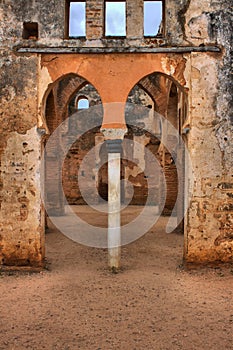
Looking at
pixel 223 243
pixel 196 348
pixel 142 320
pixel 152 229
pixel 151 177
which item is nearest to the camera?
pixel 196 348

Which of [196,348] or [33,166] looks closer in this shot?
[196,348]

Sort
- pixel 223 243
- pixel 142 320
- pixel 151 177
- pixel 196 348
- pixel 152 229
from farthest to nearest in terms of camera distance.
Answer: pixel 151 177
pixel 152 229
pixel 223 243
pixel 142 320
pixel 196 348

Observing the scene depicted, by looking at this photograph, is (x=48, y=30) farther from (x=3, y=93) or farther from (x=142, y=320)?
(x=142, y=320)

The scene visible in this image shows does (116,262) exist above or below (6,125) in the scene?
below

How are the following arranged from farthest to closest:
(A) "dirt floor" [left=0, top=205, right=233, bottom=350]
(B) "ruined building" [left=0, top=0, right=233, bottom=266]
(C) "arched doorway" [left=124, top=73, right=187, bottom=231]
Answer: (C) "arched doorway" [left=124, top=73, right=187, bottom=231]
(B) "ruined building" [left=0, top=0, right=233, bottom=266]
(A) "dirt floor" [left=0, top=205, right=233, bottom=350]

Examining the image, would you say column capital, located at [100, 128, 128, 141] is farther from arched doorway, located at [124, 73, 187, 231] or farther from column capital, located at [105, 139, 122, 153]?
arched doorway, located at [124, 73, 187, 231]

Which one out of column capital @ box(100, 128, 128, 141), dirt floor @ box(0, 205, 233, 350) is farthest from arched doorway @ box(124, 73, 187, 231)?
dirt floor @ box(0, 205, 233, 350)

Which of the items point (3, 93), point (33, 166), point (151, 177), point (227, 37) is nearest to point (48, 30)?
point (3, 93)

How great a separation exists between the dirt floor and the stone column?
0.35m

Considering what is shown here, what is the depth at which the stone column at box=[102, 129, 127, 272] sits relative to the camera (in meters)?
6.84

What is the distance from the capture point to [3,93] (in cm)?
668

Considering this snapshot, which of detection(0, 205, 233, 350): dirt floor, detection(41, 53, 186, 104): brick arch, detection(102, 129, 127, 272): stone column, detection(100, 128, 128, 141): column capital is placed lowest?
detection(0, 205, 233, 350): dirt floor

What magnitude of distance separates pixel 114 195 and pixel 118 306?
7.55 feet

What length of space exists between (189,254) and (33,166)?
136 inches
